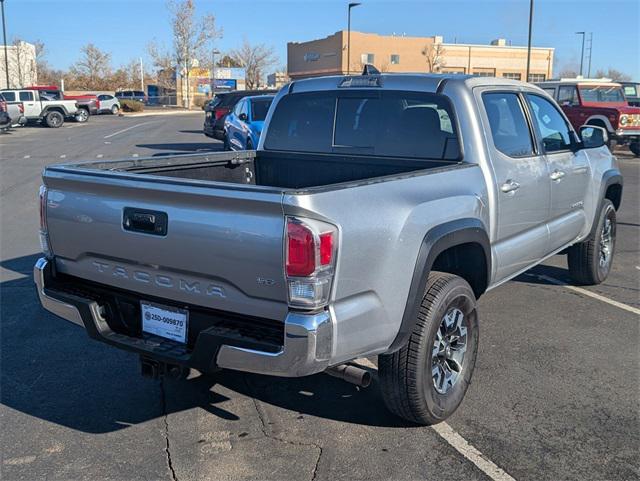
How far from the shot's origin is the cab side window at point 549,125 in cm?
519

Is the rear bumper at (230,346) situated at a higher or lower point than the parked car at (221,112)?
lower

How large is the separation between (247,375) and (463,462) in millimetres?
1699

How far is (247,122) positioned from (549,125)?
9773 millimetres

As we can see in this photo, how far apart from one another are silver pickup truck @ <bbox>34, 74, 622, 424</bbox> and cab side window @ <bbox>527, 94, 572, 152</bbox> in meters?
0.05

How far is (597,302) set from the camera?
20.0 feet

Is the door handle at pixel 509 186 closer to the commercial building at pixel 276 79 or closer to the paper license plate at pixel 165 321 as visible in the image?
the paper license plate at pixel 165 321

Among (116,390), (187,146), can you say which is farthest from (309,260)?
(187,146)

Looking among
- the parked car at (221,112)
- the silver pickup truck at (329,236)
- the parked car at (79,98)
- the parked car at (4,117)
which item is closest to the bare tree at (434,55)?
the parked car at (79,98)

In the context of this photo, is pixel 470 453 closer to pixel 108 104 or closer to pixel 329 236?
pixel 329 236

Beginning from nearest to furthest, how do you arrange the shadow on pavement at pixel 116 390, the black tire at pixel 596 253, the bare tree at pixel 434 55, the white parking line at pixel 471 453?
the white parking line at pixel 471 453, the shadow on pavement at pixel 116 390, the black tire at pixel 596 253, the bare tree at pixel 434 55

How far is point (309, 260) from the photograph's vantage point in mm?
2801

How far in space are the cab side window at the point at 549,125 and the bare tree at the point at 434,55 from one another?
6609cm

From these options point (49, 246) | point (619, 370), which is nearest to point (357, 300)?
point (49, 246)

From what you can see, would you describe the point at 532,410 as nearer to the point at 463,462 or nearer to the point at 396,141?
the point at 463,462
